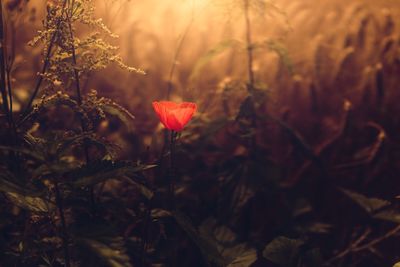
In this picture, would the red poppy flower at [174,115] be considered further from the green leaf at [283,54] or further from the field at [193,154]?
the green leaf at [283,54]

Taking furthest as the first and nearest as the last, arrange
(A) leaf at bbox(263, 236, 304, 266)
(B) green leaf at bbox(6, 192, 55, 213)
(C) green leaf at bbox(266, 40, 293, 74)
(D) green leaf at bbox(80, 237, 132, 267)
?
(C) green leaf at bbox(266, 40, 293, 74) → (A) leaf at bbox(263, 236, 304, 266) → (B) green leaf at bbox(6, 192, 55, 213) → (D) green leaf at bbox(80, 237, 132, 267)

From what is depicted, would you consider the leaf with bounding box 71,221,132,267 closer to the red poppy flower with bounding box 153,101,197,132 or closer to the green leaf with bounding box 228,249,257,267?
the red poppy flower with bounding box 153,101,197,132

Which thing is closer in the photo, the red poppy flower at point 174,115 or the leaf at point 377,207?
the red poppy flower at point 174,115

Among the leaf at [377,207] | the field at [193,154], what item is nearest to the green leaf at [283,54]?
the field at [193,154]

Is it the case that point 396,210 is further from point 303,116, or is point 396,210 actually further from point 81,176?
point 303,116

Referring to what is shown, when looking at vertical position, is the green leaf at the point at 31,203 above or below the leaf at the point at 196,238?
above

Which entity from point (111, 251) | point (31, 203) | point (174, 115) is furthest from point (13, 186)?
point (174, 115)

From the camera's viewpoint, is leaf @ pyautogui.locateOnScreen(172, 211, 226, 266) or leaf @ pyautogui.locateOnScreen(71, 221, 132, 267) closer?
leaf @ pyautogui.locateOnScreen(71, 221, 132, 267)

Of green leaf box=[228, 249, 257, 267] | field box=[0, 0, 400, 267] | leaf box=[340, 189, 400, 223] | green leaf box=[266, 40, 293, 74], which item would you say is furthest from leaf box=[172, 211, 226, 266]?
green leaf box=[266, 40, 293, 74]
